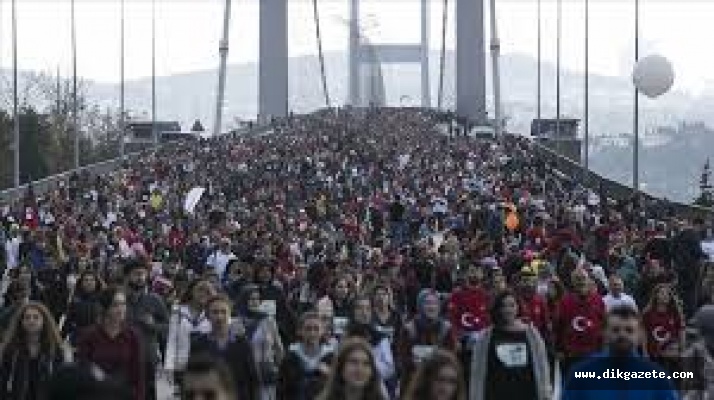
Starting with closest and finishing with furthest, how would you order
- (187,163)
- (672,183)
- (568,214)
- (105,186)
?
(568,214) < (105,186) < (187,163) < (672,183)

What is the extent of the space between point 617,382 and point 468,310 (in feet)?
16.9

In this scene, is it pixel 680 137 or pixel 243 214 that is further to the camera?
Answer: pixel 680 137

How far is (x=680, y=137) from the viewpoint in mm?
106000

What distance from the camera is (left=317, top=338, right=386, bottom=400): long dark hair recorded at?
22.6ft

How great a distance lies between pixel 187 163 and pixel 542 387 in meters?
41.3

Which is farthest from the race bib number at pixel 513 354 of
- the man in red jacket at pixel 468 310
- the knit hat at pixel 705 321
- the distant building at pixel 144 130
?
the distant building at pixel 144 130

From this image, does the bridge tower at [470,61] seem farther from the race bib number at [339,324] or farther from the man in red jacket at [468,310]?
the race bib number at [339,324]

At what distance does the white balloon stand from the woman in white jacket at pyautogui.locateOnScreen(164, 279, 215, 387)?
57.5 ft

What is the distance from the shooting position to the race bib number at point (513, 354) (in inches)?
361

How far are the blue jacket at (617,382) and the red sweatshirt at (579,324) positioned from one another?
4.55 meters

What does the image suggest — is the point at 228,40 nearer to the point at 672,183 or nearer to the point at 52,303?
the point at 672,183

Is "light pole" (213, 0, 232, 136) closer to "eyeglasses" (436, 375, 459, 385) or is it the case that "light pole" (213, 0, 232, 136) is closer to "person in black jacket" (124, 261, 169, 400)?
"person in black jacket" (124, 261, 169, 400)

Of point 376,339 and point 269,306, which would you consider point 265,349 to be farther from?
point 269,306

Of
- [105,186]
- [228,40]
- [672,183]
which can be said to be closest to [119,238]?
[105,186]
